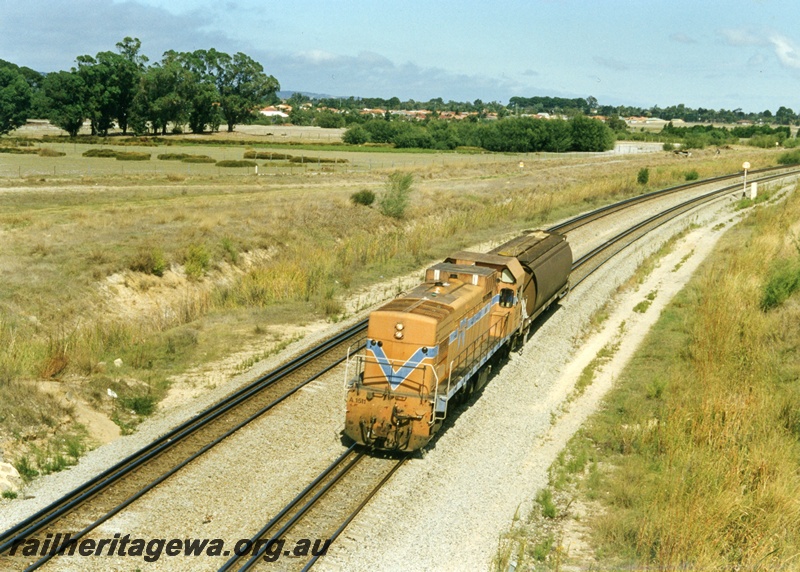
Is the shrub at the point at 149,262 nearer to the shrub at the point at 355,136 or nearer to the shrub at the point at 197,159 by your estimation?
the shrub at the point at 197,159

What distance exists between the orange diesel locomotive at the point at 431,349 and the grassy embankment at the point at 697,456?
2.92 m

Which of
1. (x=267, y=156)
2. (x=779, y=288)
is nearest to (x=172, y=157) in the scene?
(x=267, y=156)

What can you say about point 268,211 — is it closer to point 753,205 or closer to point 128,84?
point 753,205

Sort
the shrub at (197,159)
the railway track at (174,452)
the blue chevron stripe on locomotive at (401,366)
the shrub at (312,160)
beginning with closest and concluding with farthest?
the railway track at (174,452) → the blue chevron stripe on locomotive at (401,366) → the shrub at (197,159) → the shrub at (312,160)

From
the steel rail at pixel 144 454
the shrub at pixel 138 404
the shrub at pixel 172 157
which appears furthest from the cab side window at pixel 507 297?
the shrub at pixel 172 157

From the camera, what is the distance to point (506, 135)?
129 metres

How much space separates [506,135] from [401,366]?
11861 cm

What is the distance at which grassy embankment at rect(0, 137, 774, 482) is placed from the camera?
60.1 ft

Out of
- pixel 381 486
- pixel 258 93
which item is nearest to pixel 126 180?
pixel 381 486

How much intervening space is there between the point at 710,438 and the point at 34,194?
4870cm

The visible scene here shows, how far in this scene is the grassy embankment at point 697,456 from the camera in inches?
451

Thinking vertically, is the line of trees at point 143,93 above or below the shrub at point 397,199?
above

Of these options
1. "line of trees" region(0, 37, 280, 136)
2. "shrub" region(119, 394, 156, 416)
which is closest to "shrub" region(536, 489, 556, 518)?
"shrub" region(119, 394, 156, 416)

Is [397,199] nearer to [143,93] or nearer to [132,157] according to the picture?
[132,157]
